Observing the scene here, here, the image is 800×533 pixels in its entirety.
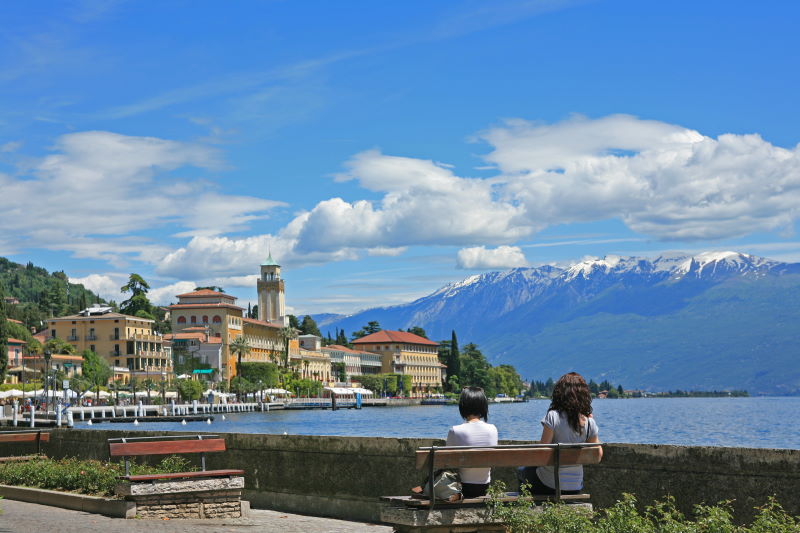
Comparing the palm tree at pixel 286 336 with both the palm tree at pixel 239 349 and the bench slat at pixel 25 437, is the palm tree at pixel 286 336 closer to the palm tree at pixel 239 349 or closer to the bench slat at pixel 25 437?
the palm tree at pixel 239 349

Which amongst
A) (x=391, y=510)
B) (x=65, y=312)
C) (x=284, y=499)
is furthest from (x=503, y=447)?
(x=65, y=312)

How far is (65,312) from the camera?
7781 inches

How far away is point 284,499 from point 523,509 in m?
6.88

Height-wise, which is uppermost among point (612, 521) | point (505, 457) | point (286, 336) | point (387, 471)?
point (286, 336)

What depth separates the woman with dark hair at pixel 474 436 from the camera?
9273 millimetres

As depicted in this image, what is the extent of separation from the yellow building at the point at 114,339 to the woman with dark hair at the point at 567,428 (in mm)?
152362

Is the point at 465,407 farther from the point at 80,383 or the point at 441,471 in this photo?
the point at 80,383

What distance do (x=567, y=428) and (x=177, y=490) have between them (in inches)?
264

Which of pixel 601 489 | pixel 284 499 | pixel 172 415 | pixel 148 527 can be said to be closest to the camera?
pixel 601 489

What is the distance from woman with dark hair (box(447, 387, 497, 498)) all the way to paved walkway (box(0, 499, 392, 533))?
12.1ft

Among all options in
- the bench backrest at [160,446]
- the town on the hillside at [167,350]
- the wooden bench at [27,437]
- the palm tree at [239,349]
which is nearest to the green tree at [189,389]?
the town on the hillside at [167,350]

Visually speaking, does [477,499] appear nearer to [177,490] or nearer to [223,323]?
[177,490]

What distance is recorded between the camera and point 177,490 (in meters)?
14.2

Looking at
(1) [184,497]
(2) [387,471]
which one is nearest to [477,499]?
(2) [387,471]
